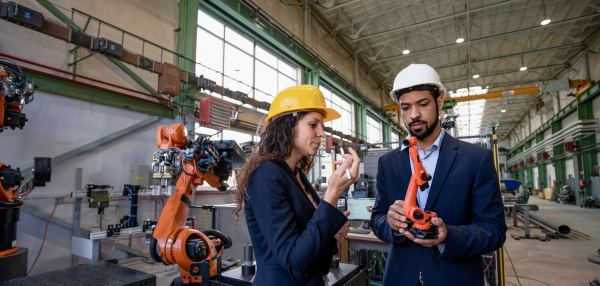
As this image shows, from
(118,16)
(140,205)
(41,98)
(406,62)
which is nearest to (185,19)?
(118,16)

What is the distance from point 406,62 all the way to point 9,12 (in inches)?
613

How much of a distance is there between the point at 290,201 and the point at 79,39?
16.0 feet

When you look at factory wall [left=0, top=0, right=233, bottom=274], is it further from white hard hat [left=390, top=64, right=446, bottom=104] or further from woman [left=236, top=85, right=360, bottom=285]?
white hard hat [left=390, top=64, right=446, bottom=104]

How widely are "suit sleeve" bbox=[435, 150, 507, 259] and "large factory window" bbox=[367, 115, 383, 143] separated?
53.0 ft

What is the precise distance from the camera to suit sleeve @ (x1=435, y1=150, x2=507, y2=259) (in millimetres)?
1162

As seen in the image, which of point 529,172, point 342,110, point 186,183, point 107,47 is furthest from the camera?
point 529,172

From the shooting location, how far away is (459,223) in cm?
129

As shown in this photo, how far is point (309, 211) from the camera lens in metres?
1.21

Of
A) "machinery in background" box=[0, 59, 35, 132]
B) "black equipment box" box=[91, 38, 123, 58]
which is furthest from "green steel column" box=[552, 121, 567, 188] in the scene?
"machinery in background" box=[0, 59, 35, 132]

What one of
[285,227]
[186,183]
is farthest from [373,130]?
[285,227]

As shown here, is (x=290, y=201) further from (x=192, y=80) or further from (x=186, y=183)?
(x=192, y=80)

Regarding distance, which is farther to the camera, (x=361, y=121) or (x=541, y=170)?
(x=541, y=170)

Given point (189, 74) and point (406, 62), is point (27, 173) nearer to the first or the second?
point (189, 74)

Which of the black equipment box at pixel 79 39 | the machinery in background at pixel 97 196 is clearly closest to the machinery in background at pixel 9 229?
the machinery in background at pixel 97 196
